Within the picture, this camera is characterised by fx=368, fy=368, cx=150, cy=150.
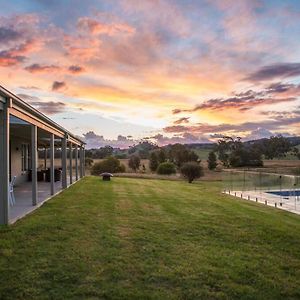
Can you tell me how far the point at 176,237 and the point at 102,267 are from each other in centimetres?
228

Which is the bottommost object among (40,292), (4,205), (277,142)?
(40,292)

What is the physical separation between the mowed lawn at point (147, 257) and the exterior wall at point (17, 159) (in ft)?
29.8

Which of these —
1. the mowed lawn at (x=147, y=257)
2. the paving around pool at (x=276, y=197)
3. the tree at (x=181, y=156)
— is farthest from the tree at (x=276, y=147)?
the mowed lawn at (x=147, y=257)

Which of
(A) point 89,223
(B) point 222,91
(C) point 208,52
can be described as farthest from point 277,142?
(A) point 89,223

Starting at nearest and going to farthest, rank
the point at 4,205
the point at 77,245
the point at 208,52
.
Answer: the point at 77,245 < the point at 4,205 < the point at 208,52

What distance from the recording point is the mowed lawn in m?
4.44

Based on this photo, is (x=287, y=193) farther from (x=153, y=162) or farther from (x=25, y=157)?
(x=153, y=162)

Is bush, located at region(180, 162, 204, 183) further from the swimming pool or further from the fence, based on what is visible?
the swimming pool

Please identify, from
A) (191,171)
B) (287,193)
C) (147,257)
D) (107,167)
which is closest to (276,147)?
(107,167)

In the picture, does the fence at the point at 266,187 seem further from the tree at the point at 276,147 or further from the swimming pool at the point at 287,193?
the tree at the point at 276,147

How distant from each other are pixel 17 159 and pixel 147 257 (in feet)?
49.0

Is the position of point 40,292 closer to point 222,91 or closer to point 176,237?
point 176,237

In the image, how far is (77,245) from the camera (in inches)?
247

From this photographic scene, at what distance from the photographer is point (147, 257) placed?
572 cm
